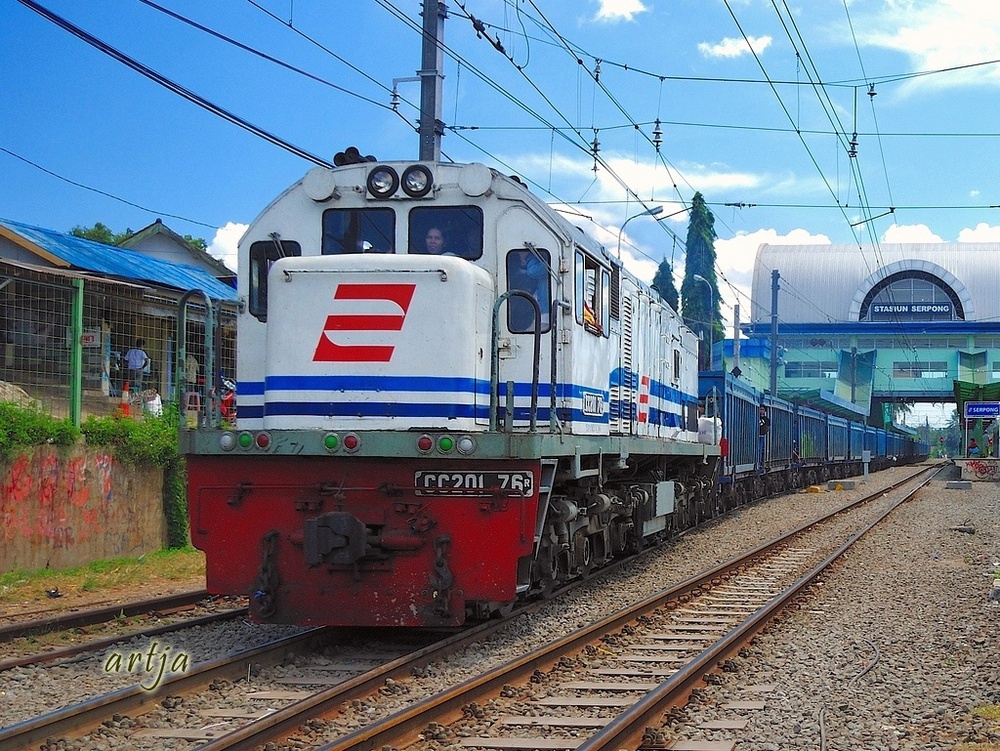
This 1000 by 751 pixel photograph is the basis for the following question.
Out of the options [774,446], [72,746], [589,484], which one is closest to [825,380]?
[774,446]

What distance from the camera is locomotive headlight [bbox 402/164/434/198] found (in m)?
8.22

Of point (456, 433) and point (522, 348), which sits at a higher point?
point (522, 348)

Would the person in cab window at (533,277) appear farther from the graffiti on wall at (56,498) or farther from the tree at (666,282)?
the tree at (666,282)

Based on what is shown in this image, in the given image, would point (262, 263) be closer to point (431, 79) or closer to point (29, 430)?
point (29, 430)

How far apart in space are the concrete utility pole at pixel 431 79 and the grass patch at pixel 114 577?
5.73 meters

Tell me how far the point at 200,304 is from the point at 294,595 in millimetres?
10205

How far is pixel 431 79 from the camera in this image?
1382cm

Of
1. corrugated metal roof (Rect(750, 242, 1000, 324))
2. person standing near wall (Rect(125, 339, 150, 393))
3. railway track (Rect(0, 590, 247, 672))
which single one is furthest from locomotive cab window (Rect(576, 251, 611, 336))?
corrugated metal roof (Rect(750, 242, 1000, 324))

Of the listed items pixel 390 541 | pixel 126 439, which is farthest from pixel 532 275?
pixel 126 439

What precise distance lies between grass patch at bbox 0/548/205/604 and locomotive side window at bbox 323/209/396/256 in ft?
14.7

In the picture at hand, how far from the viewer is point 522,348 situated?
328 inches

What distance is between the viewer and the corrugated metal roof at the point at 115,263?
18547mm

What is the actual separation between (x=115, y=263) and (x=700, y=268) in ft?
181

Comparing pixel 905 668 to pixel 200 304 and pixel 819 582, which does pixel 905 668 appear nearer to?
pixel 819 582
